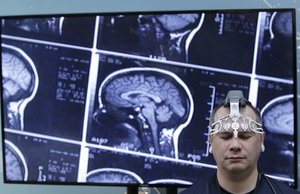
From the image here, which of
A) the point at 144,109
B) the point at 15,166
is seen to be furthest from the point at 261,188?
the point at 15,166

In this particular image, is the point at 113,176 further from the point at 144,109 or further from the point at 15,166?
the point at 15,166

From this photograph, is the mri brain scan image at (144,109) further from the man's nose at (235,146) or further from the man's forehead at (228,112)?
the man's nose at (235,146)

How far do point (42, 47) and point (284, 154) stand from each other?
1.21m

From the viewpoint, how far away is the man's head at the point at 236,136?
5.00ft

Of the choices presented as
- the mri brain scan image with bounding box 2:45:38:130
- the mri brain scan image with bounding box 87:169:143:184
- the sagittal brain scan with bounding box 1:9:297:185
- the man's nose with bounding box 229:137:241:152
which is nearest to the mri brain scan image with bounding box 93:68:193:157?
the sagittal brain scan with bounding box 1:9:297:185

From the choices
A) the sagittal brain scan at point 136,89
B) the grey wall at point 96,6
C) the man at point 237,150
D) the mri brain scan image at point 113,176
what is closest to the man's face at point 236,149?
the man at point 237,150

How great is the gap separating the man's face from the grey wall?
33.0 inches

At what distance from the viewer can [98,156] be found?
7.07ft

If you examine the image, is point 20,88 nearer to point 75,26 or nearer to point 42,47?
point 42,47

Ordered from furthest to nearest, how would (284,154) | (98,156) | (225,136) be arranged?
(98,156)
(284,154)
(225,136)

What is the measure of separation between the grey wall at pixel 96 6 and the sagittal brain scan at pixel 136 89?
217mm

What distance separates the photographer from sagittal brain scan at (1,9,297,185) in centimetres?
207

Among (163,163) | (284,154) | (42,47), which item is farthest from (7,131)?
(284,154)

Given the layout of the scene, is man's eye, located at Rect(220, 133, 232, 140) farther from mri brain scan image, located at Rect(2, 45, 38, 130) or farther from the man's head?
mri brain scan image, located at Rect(2, 45, 38, 130)
